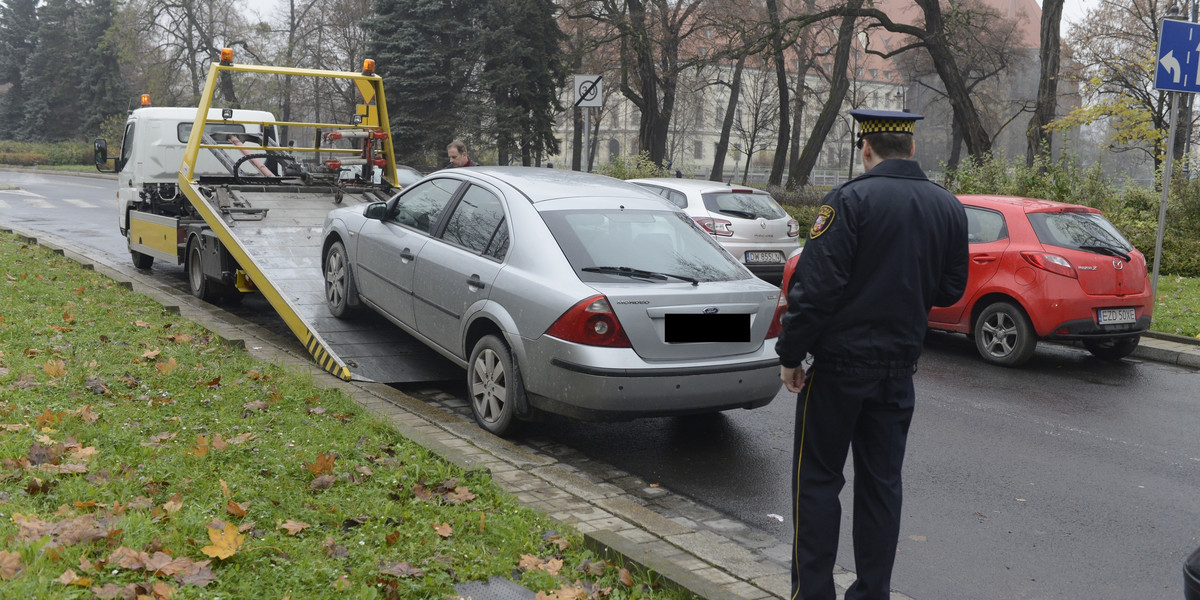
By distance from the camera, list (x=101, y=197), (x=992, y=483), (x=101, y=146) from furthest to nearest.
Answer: (x=101, y=197) → (x=101, y=146) → (x=992, y=483)

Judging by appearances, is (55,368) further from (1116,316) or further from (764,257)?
(764,257)

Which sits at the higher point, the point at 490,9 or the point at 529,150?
the point at 490,9

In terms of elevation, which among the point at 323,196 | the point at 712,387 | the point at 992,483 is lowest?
the point at 992,483

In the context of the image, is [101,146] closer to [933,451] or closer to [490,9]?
[933,451]

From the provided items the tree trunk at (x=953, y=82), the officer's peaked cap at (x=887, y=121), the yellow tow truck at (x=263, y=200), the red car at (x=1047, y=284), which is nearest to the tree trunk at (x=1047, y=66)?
the tree trunk at (x=953, y=82)

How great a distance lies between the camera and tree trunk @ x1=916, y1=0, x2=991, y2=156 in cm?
2273

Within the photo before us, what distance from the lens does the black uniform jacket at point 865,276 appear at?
3.54m

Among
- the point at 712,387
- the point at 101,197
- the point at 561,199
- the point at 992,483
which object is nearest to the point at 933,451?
the point at 992,483

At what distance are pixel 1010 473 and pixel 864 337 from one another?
3097 mm

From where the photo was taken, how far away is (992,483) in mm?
5895

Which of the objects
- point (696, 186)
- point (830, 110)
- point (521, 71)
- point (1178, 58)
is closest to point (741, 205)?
point (696, 186)

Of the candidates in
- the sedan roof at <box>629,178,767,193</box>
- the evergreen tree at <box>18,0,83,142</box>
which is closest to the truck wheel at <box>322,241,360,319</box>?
the sedan roof at <box>629,178,767,193</box>

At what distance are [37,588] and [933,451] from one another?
16.7 feet

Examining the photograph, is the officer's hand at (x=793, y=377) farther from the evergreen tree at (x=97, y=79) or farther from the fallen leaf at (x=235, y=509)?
the evergreen tree at (x=97, y=79)
